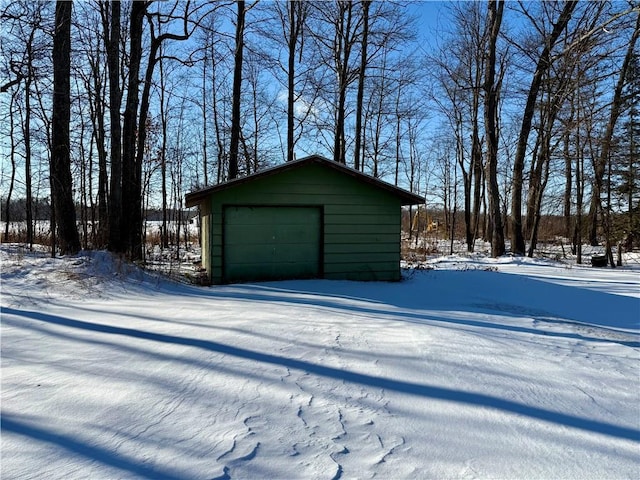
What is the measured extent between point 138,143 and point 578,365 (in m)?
13.4

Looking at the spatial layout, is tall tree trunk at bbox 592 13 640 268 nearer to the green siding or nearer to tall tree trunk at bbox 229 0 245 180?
the green siding

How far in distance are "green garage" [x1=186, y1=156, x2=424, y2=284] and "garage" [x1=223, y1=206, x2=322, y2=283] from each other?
0.07 feet

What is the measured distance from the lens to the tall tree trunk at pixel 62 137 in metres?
8.88

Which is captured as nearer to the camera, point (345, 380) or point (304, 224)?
point (345, 380)

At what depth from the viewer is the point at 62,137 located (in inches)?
356

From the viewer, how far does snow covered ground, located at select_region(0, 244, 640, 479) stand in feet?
6.50

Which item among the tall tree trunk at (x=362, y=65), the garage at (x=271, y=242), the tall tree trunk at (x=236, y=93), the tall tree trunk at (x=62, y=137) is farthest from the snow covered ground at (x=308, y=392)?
the tall tree trunk at (x=362, y=65)

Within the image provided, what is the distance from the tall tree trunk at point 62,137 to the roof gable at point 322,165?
2681mm

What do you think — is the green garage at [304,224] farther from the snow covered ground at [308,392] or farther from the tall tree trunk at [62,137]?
the snow covered ground at [308,392]

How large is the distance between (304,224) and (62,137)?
597cm

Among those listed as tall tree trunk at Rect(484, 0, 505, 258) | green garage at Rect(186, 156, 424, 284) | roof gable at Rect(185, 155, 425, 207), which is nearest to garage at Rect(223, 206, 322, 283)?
green garage at Rect(186, 156, 424, 284)

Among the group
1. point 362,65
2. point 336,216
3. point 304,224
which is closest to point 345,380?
point 304,224

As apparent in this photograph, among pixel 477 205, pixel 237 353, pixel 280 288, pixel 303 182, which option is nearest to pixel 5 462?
pixel 237 353

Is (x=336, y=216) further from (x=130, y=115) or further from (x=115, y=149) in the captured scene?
(x=130, y=115)
